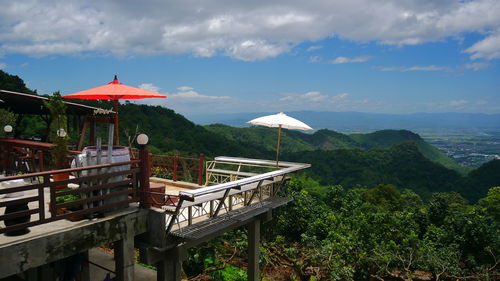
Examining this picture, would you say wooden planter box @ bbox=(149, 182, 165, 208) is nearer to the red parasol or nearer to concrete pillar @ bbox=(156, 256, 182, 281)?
concrete pillar @ bbox=(156, 256, 182, 281)

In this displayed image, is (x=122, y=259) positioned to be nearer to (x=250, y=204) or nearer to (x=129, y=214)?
(x=129, y=214)

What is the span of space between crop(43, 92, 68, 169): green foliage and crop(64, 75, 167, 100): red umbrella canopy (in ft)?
2.58

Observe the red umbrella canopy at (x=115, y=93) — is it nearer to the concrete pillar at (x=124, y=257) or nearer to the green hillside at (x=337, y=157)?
the concrete pillar at (x=124, y=257)

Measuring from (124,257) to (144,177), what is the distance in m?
1.18

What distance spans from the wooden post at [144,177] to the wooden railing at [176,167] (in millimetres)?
3123

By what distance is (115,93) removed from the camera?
237 inches

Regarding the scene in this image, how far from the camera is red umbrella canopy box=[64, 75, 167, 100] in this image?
6.11 m

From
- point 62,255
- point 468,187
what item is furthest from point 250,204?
point 468,187

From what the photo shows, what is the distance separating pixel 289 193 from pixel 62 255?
1281 centimetres

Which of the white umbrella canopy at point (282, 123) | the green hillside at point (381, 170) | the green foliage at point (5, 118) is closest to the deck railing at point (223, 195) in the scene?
the white umbrella canopy at point (282, 123)

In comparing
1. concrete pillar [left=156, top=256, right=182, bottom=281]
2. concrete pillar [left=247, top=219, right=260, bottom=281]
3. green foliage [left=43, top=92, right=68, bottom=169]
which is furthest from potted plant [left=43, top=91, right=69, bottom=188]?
concrete pillar [left=247, top=219, right=260, bottom=281]

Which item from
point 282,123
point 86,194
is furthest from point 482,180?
point 86,194

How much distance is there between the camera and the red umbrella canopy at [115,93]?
241 inches

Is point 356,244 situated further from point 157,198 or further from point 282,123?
point 157,198
